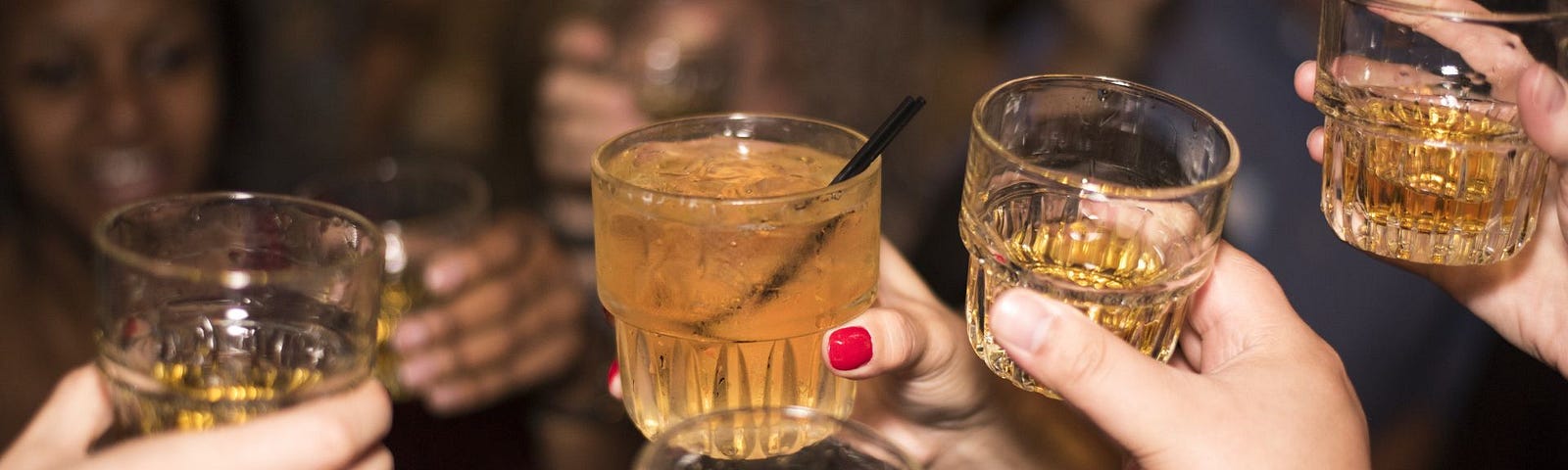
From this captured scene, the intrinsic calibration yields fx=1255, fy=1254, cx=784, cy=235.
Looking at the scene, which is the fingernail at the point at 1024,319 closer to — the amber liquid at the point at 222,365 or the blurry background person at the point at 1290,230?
the amber liquid at the point at 222,365

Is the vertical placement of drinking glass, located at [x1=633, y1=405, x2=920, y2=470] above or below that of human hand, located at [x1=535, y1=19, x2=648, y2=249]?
above

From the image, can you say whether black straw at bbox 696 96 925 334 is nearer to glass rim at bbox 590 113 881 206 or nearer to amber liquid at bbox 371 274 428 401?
glass rim at bbox 590 113 881 206

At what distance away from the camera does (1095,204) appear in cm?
117

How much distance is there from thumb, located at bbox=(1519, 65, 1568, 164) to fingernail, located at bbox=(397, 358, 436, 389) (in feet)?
5.83

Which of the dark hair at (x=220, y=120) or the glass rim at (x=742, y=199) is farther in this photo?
the dark hair at (x=220, y=120)

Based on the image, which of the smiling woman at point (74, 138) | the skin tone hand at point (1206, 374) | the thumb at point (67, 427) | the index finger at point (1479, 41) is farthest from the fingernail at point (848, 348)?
the smiling woman at point (74, 138)

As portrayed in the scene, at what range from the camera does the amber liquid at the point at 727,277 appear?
1.15 meters

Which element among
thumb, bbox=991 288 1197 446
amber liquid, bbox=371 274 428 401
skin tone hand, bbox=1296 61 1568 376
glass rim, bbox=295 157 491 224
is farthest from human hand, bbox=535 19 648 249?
thumb, bbox=991 288 1197 446

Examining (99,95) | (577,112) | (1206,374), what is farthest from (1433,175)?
(99,95)

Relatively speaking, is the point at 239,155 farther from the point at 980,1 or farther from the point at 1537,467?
the point at 1537,467

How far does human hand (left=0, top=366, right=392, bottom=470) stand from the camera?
3.33 feet

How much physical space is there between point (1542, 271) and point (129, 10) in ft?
8.04

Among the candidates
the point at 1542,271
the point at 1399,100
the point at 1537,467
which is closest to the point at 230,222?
the point at 1399,100

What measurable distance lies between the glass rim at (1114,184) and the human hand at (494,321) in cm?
129
